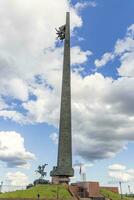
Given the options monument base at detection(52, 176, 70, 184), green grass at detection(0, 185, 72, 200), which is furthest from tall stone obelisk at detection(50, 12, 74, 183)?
green grass at detection(0, 185, 72, 200)

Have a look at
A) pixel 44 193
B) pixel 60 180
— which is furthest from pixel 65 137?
pixel 44 193

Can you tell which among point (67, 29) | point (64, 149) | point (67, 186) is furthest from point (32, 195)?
point (67, 29)

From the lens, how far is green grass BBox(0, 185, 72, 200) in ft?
145

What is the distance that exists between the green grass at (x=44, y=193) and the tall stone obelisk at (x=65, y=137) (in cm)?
255

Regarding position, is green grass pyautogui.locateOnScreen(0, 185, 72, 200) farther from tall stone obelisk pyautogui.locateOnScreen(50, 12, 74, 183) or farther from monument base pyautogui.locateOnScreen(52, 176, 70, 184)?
tall stone obelisk pyautogui.locateOnScreen(50, 12, 74, 183)

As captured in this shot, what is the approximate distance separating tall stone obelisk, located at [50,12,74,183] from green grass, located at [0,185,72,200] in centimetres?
255

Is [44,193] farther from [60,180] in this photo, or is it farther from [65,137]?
[65,137]

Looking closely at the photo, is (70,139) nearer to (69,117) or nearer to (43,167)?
(69,117)

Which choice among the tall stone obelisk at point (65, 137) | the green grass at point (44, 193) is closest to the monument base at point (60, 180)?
the tall stone obelisk at point (65, 137)

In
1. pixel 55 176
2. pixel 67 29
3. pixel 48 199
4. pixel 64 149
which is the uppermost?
pixel 67 29

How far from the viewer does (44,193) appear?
150ft

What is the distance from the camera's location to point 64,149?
171 ft

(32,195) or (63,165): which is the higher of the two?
(63,165)

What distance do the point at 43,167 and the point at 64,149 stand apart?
37.9 feet
